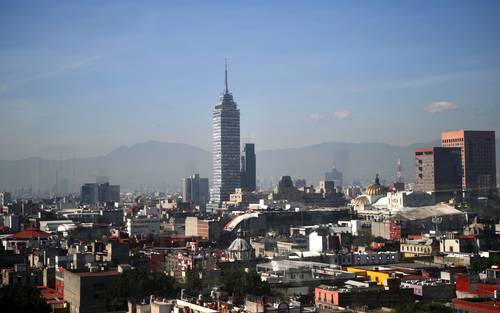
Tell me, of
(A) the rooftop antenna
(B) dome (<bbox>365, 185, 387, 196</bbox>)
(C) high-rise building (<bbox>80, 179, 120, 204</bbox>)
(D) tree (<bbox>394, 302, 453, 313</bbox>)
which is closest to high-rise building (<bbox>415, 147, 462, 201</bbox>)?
(B) dome (<bbox>365, 185, 387, 196</bbox>)

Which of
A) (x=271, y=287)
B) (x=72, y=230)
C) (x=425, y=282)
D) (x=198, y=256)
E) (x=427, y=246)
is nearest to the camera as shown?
(x=425, y=282)

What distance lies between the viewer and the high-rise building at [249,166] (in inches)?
5507

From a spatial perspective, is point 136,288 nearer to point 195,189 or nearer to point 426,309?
point 426,309

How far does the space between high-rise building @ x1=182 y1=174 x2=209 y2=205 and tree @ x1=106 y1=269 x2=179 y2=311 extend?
11216 centimetres

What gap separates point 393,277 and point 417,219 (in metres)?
32.4

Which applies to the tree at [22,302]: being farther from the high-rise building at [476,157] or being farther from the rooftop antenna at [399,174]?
the rooftop antenna at [399,174]

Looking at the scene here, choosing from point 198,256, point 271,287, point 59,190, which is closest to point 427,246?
point 198,256

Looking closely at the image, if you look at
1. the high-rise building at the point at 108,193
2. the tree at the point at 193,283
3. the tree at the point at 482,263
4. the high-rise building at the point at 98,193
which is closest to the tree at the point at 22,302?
the tree at the point at 193,283

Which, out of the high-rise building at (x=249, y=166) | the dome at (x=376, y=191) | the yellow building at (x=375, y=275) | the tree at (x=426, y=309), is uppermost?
the high-rise building at (x=249, y=166)

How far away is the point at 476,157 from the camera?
9856 cm

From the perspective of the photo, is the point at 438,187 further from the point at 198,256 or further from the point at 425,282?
the point at 425,282

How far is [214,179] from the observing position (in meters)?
138

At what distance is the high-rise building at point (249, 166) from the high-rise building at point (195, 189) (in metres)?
8.04

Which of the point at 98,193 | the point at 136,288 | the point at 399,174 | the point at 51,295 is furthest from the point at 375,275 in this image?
the point at 399,174
